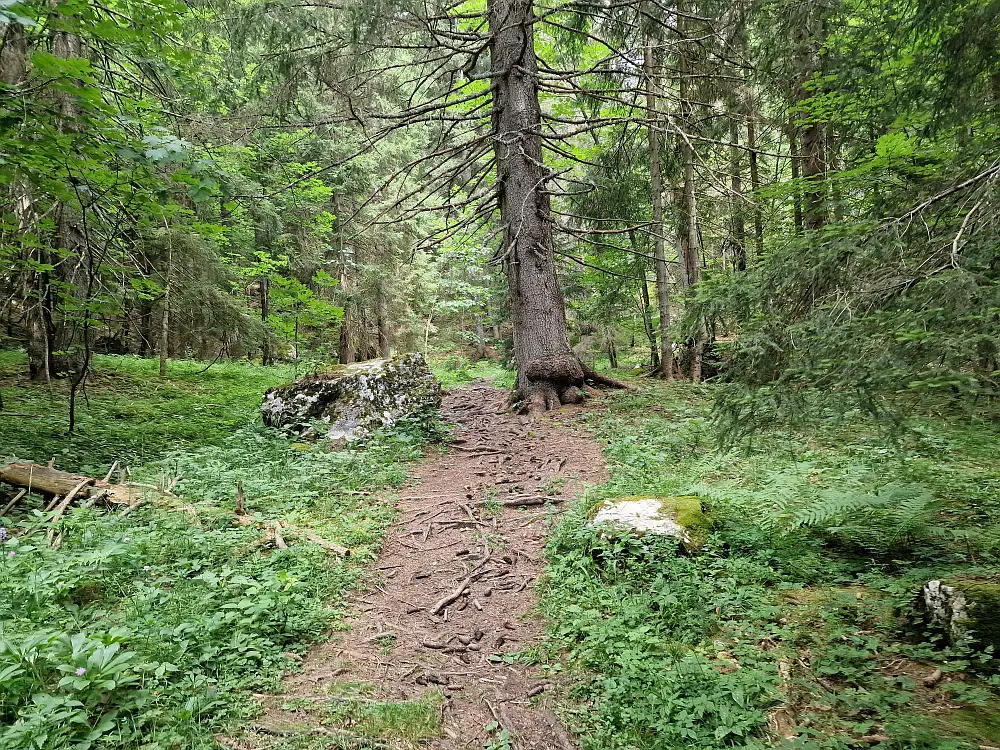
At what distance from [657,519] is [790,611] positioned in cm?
116

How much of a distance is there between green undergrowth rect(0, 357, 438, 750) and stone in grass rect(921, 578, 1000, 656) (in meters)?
3.58

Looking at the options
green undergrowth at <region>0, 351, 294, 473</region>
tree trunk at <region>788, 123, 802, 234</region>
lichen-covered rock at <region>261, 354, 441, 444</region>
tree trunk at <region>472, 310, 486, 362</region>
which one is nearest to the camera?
green undergrowth at <region>0, 351, 294, 473</region>

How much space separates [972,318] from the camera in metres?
1.90

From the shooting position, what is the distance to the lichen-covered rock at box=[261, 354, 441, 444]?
27.2ft

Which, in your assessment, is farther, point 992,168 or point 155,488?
point 155,488

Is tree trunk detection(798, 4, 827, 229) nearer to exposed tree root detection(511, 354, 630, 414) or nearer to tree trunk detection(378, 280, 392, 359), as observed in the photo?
exposed tree root detection(511, 354, 630, 414)

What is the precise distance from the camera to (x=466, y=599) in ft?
13.1

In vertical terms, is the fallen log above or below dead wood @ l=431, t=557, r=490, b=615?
above

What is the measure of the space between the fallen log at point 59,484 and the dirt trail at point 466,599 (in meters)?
2.76

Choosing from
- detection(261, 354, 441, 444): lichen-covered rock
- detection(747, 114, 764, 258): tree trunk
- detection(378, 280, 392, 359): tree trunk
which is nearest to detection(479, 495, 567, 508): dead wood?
detection(261, 354, 441, 444): lichen-covered rock

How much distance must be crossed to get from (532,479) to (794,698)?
3896 millimetres

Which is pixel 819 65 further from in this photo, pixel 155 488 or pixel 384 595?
pixel 155 488

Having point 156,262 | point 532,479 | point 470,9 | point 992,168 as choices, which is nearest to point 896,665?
point 992,168

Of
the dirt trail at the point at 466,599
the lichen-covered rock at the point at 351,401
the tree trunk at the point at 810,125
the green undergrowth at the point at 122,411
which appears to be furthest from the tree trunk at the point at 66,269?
the tree trunk at the point at 810,125
